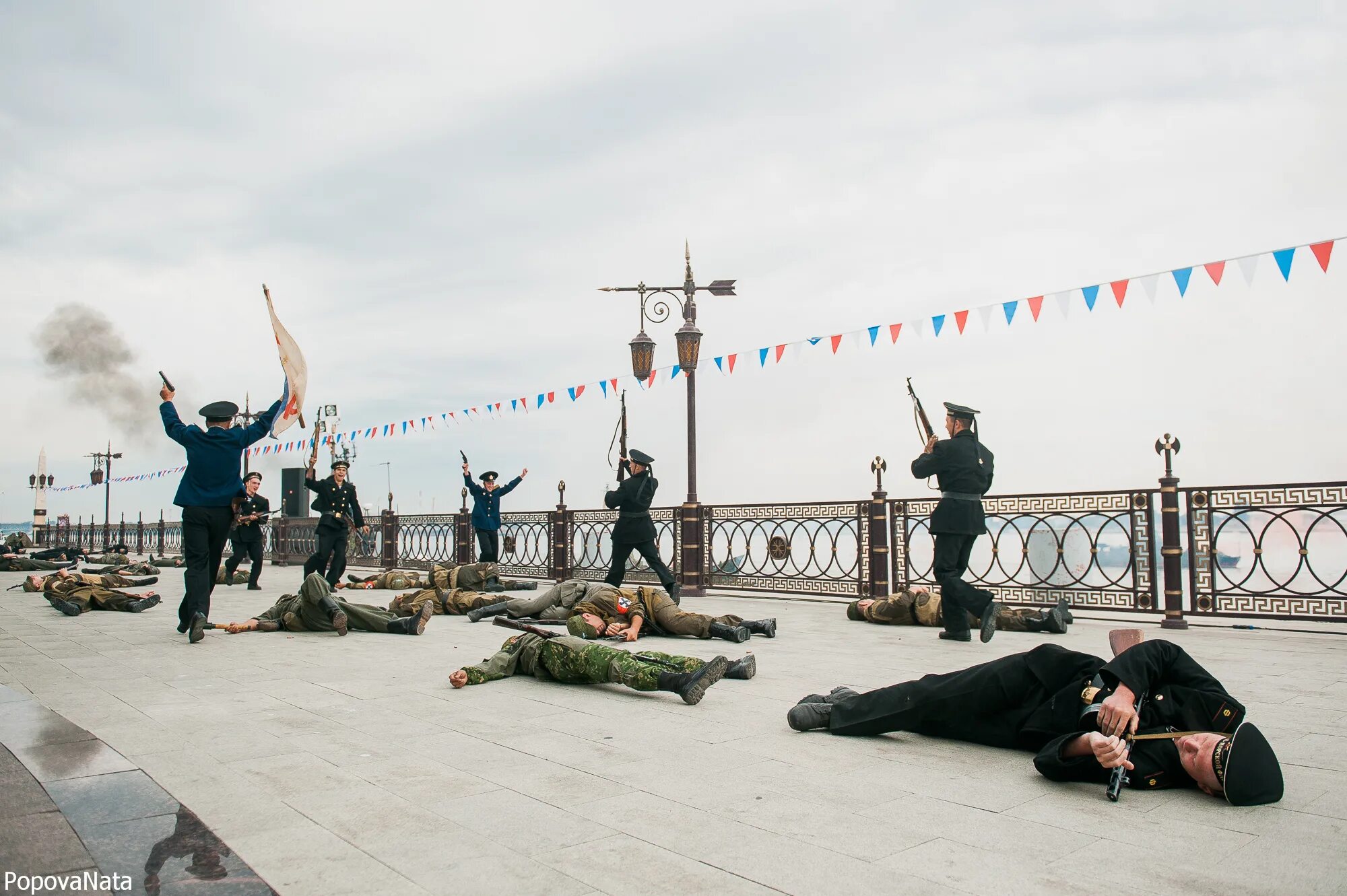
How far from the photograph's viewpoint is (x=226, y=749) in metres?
4.14

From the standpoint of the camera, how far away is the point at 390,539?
2153 cm

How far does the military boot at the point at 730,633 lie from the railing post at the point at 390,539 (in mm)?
14815

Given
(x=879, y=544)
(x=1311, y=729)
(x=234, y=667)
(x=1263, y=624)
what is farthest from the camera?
(x=879, y=544)

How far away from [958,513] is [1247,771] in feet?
19.2

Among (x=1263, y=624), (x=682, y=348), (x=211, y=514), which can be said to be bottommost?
(x=1263, y=624)

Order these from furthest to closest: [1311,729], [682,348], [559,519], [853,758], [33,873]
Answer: [559,519], [682,348], [1311,729], [853,758], [33,873]

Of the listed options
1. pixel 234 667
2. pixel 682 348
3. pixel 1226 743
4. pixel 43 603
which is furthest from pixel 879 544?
pixel 43 603

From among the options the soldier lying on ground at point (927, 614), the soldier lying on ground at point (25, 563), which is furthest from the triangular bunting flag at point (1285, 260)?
the soldier lying on ground at point (25, 563)

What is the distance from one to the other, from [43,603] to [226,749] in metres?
11.1

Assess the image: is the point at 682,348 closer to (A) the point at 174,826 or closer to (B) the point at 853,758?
(B) the point at 853,758

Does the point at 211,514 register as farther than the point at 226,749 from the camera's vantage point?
Yes

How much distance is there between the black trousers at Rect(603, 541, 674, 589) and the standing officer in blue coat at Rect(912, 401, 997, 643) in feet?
12.5

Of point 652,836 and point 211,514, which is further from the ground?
point 211,514

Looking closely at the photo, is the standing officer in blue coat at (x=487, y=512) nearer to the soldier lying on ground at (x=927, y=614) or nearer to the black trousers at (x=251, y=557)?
the black trousers at (x=251, y=557)
